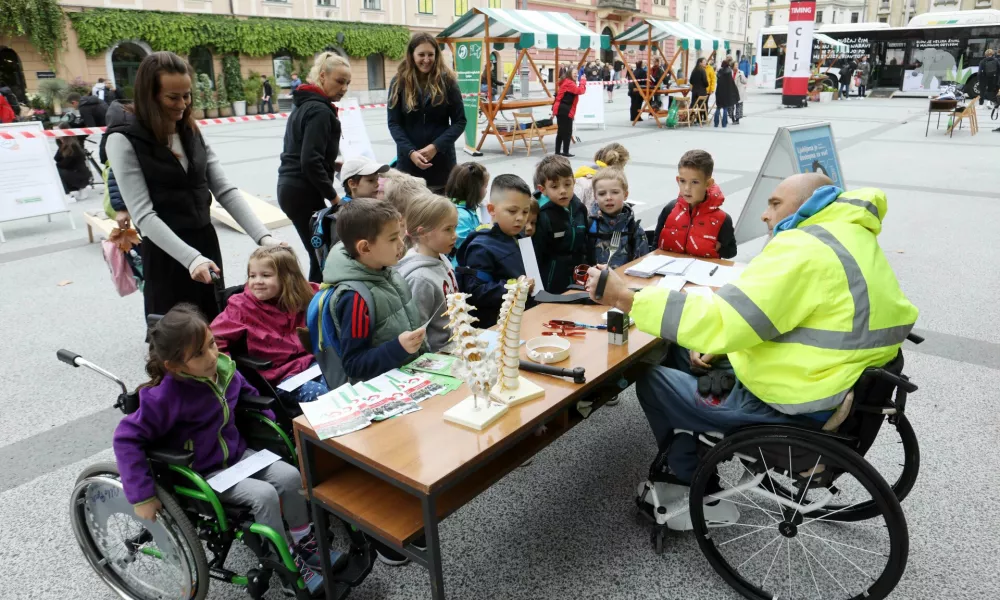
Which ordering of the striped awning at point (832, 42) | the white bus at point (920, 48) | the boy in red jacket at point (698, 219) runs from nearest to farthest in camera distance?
the boy in red jacket at point (698, 219), the white bus at point (920, 48), the striped awning at point (832, 42)

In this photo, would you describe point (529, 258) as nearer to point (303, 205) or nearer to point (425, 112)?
point (303, 205)

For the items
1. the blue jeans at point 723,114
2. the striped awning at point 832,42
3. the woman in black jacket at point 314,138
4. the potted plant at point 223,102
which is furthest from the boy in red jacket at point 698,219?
the striped awning at point 832,42

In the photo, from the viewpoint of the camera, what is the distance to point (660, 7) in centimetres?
4934

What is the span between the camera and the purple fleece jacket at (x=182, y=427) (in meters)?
1.87

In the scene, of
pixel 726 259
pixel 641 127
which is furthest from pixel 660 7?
pixel 726 259

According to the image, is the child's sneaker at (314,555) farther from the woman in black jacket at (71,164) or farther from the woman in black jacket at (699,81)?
the woman in black jacket at (699,81)

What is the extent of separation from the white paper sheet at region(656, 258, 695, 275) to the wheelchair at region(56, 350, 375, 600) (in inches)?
73.6

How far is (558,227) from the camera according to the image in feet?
11.8

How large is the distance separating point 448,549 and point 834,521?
1.48 metres

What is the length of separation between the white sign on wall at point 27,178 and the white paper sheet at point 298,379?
6.56m

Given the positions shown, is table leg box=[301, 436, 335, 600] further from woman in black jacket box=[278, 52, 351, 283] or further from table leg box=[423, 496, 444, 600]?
woman in black jacket box=[278, 52, 351, 283]

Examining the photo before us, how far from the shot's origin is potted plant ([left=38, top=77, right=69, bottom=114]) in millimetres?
17938

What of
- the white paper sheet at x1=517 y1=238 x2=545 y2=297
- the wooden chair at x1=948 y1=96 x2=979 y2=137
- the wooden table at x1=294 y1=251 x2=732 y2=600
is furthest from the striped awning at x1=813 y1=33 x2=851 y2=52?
the wooden table at x1=294 y1=251 x2=732 y2=600

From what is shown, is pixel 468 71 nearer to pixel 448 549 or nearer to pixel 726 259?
pixel 726 259
